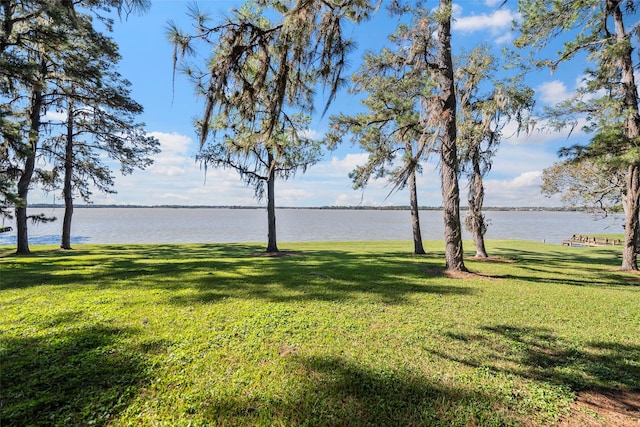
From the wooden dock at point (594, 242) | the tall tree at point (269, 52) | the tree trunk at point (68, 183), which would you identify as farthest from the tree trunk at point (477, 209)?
the wooden dock at point (594, 242)

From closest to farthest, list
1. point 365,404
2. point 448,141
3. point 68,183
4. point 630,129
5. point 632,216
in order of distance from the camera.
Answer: point 365,404, point 448,141, point 630,129, point 632,216, point 68,183

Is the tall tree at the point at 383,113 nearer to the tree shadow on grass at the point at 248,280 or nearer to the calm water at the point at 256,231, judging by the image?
the tree shadow on grass at the point at 248,280

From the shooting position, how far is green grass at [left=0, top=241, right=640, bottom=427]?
254 centimetres

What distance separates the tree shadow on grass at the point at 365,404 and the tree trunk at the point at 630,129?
1057 centimetres

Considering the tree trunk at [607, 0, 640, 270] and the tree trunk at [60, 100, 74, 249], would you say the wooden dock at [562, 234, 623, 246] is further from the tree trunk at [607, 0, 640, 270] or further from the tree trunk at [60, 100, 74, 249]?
the tree trunk at [60, 100, 74, 249]

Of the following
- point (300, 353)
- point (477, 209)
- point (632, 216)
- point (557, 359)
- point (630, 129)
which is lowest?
point (557, 359)

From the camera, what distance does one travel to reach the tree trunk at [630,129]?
30.7 feet

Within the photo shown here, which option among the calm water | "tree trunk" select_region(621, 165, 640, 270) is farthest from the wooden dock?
"tree trunk" select_region(621, 165, 640, 270)

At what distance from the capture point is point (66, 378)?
2.84 meters

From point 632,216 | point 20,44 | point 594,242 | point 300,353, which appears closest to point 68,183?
point 20,44

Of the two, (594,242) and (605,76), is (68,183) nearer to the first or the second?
(605,76)

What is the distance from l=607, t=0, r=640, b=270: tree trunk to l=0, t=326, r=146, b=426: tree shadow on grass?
1303cm

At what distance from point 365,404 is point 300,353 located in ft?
3.61

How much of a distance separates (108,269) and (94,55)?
8.98 m
